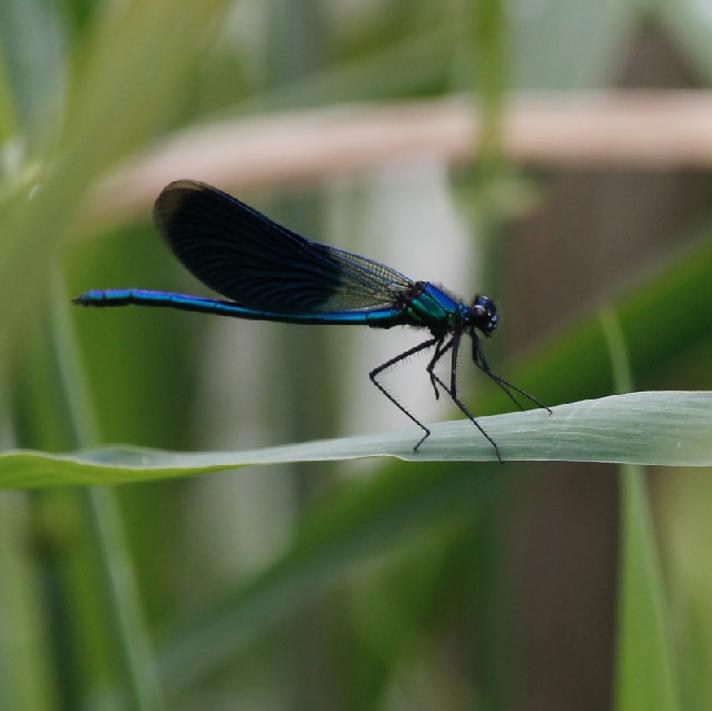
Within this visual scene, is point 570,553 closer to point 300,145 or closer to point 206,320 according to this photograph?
point 206,320

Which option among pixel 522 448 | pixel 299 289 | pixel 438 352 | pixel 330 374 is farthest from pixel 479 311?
pixel 522 448

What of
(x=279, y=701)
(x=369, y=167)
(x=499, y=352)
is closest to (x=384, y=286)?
(x=369, y=167)

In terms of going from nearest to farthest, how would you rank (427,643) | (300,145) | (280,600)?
(280,600) → (300,145) → (427,643)

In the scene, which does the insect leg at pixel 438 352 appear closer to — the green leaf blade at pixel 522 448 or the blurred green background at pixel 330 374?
the blurred green background at pixel 330 374

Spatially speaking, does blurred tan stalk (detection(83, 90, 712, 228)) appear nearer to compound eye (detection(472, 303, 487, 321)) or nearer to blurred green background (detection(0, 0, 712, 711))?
blurred green background (detection(0, 0, 712, 711))

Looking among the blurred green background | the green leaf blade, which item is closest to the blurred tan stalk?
the blurred green background

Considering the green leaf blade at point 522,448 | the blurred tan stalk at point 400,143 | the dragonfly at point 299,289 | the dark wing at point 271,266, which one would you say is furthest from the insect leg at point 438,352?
the green leaf blade at point 522,448
